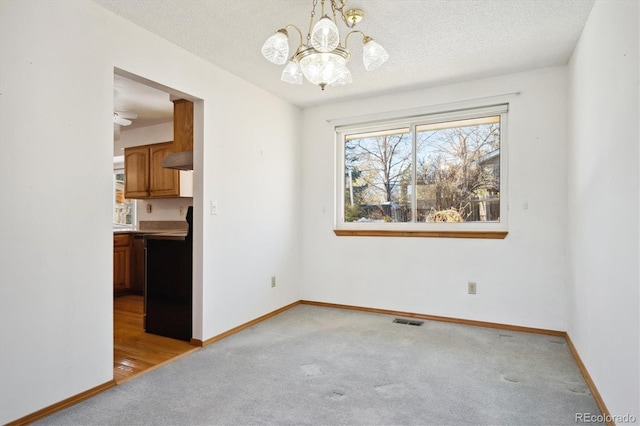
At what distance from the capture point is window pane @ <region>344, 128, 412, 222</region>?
13.2 ft

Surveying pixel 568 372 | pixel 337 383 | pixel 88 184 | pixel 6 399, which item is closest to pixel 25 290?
pixel 6 399

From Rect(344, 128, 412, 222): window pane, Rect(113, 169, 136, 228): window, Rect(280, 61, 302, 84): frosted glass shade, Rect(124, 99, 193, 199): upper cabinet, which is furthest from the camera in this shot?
Rect(113, 169, 136, 228): window

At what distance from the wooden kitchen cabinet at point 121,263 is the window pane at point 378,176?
3.09 metres

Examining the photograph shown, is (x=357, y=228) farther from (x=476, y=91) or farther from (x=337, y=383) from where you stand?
(x=337, y=383)

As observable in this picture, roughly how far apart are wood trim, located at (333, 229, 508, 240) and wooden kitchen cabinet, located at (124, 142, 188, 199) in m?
2.28

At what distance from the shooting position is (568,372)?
8.09 feet

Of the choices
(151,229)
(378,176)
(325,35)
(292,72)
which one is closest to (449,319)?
(378,176)

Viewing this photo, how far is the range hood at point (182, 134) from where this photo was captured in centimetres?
341

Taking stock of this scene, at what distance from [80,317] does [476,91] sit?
12.3 feet

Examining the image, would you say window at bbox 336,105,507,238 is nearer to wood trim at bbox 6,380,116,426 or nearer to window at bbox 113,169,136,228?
wood trim at bbox 6,380,116,426

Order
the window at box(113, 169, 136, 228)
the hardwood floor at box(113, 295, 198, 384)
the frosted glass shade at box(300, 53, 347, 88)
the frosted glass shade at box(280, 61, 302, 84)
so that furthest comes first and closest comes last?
the window at box(113, 169, 136, 228) → the hardwood floor at box(113, 295, 198, 384) → the frosted glass shade at box(280, 61, 302, 84) → the frosted glass shade at box(300, 53, 347, 88)

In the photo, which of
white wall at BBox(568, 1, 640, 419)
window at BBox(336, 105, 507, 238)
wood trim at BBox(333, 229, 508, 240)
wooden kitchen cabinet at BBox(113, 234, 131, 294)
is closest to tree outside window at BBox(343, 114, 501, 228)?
window at BBox(336, 105, 507, 238)

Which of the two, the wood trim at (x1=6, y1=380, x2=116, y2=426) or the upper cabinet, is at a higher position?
the upper cabinet

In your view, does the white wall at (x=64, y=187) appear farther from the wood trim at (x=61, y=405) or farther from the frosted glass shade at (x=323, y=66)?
the frosted glass shade at (x=323, y=66)
